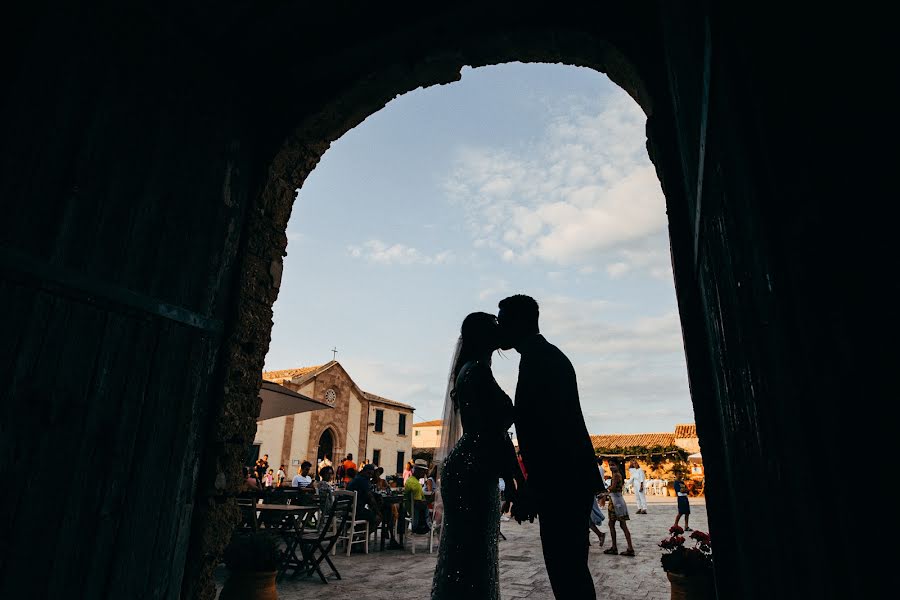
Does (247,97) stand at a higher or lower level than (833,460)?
higher

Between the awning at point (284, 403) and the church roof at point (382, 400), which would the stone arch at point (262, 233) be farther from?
the church roof at point (382, 400)

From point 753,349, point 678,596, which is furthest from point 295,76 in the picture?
point 678,596

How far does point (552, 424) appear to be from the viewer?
2.28 m

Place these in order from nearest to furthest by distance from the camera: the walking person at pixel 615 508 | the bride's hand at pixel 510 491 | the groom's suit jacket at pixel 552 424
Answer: the groom's suit jacket at pixel 552 424 < the bride's hand at pixel 510 491 < the walking person at pixel 615 508

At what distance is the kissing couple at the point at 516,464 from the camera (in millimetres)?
2141

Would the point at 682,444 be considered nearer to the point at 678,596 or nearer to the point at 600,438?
the point at 600,438

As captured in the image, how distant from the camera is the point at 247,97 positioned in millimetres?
3303

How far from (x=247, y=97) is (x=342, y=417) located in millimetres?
27364

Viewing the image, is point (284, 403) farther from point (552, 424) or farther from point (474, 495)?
point (552, 424)

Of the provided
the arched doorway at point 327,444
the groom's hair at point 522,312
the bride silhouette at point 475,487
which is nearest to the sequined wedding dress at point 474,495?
the bride silhouette at point 475,487

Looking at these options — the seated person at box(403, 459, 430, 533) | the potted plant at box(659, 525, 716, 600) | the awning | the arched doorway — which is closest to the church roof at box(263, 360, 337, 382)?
the arched doorway

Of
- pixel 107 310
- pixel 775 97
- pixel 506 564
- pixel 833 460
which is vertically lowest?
pixel 506 564

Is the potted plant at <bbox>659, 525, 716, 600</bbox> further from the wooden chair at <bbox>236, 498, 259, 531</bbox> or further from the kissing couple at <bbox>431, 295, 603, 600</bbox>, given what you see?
the wooden chair at <bbox>236, 498, 259, 531</bbox>

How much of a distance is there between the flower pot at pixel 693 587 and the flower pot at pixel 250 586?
2.86 meters
